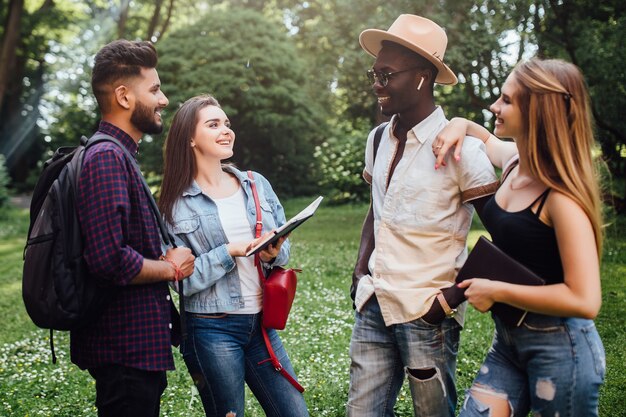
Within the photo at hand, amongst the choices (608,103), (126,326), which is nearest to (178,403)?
(126,326)

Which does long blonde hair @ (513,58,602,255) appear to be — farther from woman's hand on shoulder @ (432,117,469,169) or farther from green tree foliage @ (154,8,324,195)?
green tree foliage @ (154,8,324,195)

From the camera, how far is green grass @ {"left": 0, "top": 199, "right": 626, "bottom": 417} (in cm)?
536

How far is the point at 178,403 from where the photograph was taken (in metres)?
5.43

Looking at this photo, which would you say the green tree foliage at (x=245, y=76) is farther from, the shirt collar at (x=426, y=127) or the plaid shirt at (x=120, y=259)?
the plaid shirt at (x=120, y=259)

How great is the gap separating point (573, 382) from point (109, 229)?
2.00 meters

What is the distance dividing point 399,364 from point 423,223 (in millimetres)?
786

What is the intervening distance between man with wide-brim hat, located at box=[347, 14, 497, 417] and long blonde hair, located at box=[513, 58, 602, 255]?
47cm

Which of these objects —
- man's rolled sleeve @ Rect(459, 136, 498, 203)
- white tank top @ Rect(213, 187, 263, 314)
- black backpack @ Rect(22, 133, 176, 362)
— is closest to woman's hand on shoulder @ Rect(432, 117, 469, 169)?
man's rolled sleeve @ Rect(459, 136, 498, 203)

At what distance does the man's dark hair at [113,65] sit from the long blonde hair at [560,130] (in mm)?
1790

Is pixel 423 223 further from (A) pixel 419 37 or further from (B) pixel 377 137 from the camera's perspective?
(A) pixel 419 37

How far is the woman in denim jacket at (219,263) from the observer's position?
3342 mm

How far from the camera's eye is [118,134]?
3074mm

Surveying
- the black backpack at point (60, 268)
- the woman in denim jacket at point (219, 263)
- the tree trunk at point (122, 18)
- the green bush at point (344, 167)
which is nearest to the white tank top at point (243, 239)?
the woman in denim jacket at point (219, 263)

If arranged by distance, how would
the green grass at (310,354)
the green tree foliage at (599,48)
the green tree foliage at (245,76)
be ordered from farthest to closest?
the green tree foliage at (245,76)
the green tree foliage at (599,48)
the green grass at (310,354)
